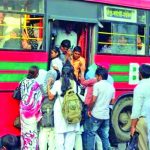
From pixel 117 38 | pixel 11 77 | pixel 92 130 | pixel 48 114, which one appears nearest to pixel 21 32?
pixel 11 77

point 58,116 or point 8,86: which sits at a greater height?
point 8,86

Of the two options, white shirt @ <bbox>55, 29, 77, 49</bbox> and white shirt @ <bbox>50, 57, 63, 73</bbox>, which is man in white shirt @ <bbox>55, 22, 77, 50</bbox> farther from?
white shirt @ <bbox>50, 57, 63, 73</bbox>

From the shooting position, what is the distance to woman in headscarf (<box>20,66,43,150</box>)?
9.45m

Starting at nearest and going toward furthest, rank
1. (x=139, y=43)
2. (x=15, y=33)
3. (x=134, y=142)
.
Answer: (x=134, y=142)
(x=15, y=33)
(x=139, y=43)

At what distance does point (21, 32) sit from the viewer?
32.9ft

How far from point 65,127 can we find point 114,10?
12.4 feet

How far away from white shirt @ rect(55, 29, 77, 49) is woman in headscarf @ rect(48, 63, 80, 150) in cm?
168

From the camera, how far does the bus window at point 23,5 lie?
979cm

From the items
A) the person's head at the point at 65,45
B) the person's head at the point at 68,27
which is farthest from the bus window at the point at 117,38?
the person's head at the point at 65,45

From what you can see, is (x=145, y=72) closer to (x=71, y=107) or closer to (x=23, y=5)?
(x=71, y=107)

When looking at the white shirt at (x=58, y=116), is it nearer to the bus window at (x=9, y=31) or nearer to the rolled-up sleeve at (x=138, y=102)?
the bus window at (x=9, y=31)

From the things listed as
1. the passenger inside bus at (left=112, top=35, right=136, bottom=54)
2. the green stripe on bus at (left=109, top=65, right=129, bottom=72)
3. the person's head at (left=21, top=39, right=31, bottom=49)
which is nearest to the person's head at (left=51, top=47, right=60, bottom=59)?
the person's head at (left=21, top=39, right=31, bottom=49)

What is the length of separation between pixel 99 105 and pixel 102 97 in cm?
16

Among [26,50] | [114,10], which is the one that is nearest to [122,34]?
[114,10]
